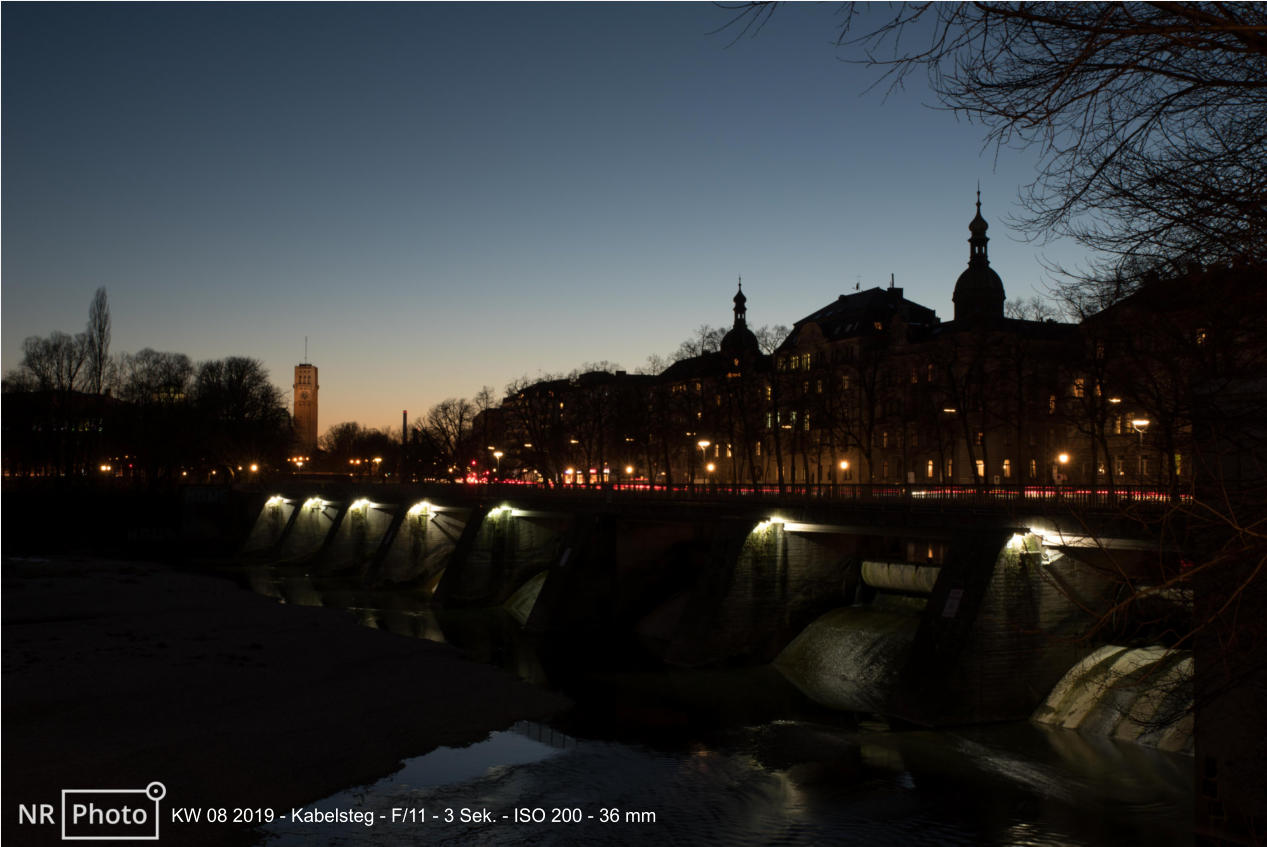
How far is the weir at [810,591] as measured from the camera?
2522 cm

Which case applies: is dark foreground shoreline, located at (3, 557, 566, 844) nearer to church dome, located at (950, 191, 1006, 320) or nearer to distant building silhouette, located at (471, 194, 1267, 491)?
distant building silhouette, located at (471, 194, 1267, 491)

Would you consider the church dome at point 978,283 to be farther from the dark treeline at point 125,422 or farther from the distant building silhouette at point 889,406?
the dark treeline at point 125,422

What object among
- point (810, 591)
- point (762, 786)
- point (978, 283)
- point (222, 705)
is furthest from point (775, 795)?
point (978, 283)

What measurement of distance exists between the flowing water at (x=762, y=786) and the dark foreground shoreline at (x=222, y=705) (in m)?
1.56

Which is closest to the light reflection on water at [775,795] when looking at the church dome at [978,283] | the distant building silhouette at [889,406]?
the distant building silhouette at [889,406]

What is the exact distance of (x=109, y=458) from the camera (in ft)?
368

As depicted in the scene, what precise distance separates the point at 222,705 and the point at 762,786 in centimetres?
1572

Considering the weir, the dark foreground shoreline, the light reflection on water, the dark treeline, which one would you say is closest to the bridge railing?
the weir

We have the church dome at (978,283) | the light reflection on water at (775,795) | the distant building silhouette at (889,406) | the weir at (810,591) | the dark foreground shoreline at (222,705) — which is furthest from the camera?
the church dome at (978,283)

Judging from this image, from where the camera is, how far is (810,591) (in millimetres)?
35500

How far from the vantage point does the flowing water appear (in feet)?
60.2

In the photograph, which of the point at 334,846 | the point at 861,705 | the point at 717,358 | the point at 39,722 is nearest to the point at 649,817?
the point at 334,846

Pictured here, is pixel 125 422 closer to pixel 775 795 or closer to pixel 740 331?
pixel 740 331

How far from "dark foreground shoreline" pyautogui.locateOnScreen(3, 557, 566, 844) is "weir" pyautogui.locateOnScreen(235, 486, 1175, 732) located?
7.75 metres
